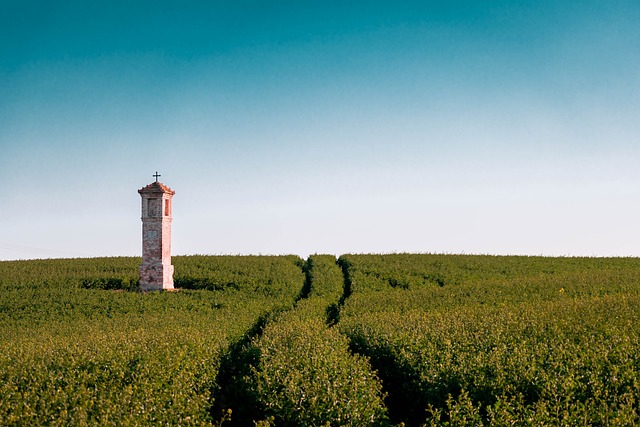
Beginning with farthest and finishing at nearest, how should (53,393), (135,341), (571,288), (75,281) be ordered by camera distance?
1. (75,281)
2. (571,288)
3. (135,341)
4. (53,393)

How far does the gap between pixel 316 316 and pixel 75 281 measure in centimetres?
2075

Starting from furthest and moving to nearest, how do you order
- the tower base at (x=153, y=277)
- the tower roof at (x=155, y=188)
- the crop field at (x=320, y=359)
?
the tower roof at (x=155, y=188), the tower base at (x=153, y=277), the crop field at (x=320, y=359)

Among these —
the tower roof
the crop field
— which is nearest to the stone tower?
the tower roof

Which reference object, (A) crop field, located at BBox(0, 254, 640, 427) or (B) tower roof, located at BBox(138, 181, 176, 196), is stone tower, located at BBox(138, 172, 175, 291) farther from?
(A) crop field, located at BBox(0, 254, 640, 427)

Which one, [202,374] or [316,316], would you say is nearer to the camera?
[202,374]

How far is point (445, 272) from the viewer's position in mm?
40688

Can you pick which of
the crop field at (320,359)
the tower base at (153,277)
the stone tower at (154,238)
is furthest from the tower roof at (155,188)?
the crop field at (320,359)

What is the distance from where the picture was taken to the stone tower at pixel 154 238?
33000 mm

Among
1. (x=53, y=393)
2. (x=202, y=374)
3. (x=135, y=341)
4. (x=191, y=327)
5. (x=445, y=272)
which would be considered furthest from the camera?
(x=445, y=272)

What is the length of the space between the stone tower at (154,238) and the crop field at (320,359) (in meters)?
1.93

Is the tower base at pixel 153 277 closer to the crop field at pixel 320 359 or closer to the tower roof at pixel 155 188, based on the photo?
the crop field at pixel 320 359

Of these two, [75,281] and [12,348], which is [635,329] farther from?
[75,281]

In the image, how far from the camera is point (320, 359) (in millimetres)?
14328

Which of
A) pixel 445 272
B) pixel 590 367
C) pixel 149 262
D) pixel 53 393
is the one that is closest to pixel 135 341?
pixel 53 393
